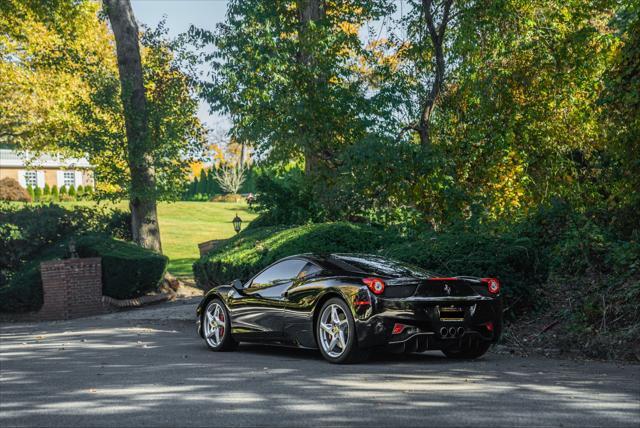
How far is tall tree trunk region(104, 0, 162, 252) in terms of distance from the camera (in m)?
26.6

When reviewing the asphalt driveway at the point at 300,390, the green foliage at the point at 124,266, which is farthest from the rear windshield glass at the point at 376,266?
the green foliage at the point at 124,266

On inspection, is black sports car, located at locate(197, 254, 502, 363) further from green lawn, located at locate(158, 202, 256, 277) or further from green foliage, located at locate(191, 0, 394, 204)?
green lawn, located at locate(158, 202, 256, 277)

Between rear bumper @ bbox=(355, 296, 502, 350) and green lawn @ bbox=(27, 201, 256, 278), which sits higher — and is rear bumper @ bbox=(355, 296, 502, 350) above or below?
below

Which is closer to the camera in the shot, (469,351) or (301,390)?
(301,390)

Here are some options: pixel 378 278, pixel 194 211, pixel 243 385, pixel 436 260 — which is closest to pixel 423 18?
pixel 436 260

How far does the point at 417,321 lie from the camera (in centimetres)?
1021

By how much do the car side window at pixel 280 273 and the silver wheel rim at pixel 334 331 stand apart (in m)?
1.11

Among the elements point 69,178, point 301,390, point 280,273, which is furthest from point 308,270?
point 69,178

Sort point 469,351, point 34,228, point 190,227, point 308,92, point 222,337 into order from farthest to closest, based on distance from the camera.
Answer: point 190,227 < point 34,228 < point 308,92 < point 222,337 < point 469,351

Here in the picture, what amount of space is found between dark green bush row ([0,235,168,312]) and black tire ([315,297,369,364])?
1418cm

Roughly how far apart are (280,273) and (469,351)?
2.76 metres

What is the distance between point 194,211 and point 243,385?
5731 centimetres

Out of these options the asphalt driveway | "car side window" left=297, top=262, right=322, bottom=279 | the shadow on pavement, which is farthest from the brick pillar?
"car side window" left=297, top=262, right=322, bottom=279

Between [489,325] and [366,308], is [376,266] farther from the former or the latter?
[489,325]
